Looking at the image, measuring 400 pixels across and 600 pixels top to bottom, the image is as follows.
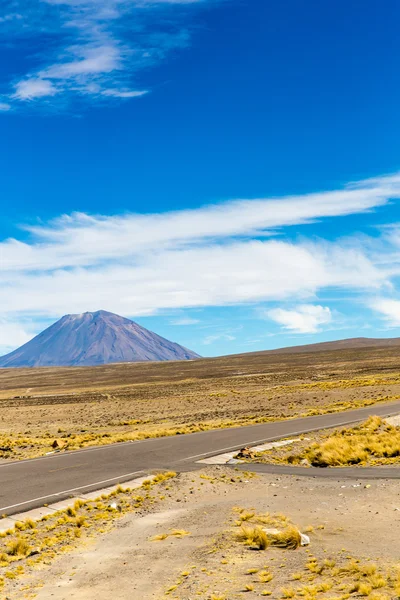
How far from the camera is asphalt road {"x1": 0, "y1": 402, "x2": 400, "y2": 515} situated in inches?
823

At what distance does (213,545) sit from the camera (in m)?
14.1

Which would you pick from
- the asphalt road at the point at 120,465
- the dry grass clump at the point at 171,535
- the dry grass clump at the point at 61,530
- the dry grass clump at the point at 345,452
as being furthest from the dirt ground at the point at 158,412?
the dry grass clump at the point at 171,535

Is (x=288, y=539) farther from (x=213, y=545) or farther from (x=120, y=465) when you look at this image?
(x=120, y=465)

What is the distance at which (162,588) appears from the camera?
11445 millimetres

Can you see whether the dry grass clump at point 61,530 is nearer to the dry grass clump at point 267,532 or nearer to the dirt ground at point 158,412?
the dry grass clump at point 267,532

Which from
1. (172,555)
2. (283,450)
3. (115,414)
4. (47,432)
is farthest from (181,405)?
(172,555)

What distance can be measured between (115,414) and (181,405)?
27.6ft

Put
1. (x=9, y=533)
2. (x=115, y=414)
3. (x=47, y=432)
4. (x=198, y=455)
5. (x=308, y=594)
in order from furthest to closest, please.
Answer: (x=115, y=414) → (x=47, y=432) → (x=198, y=455) → (x=9, y=533) → (x=308, y=594)

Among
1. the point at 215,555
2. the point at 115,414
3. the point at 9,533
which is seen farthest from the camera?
the point at 115,414

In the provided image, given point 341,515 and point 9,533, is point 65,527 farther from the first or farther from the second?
point 341,515

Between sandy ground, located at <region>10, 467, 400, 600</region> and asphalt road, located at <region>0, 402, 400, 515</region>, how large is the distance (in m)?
3.48

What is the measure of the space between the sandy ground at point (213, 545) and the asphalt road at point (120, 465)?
11.4 feet

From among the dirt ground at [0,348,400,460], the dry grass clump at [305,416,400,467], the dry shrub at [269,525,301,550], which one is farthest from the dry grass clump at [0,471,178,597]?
the dirt ground at [0,348,400,460]

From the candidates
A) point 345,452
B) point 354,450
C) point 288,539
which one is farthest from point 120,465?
point 288,539
